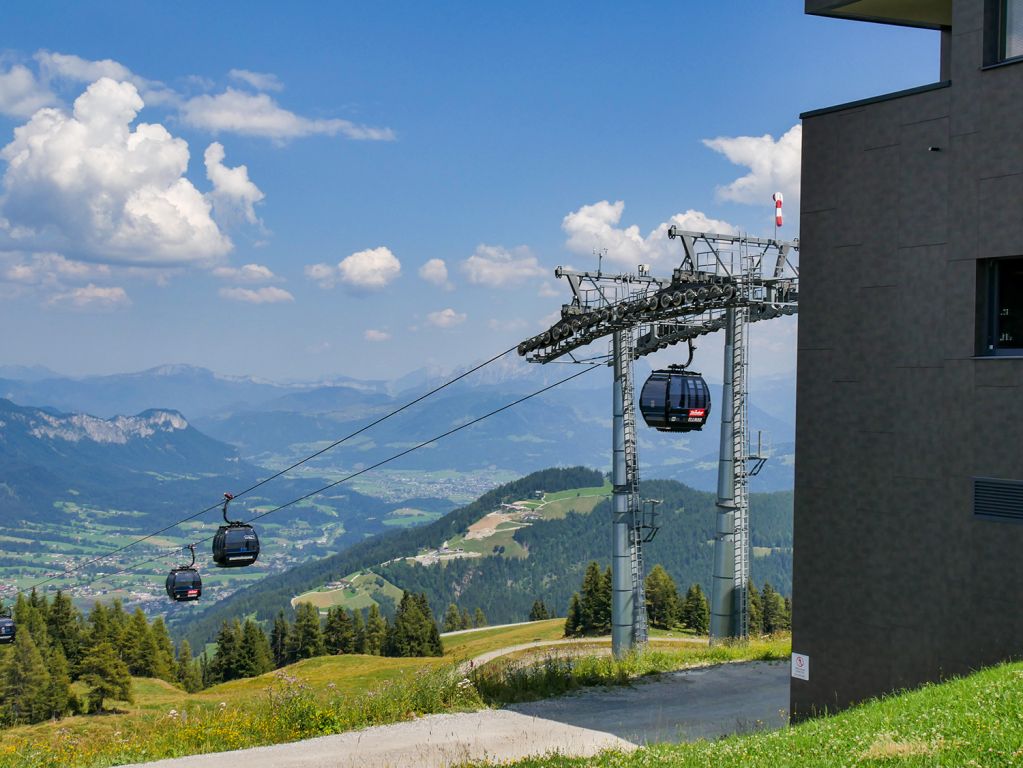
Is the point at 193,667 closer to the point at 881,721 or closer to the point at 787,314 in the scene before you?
the point at 787,314

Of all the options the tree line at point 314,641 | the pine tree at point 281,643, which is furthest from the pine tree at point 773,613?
the pine tree at point 281,643

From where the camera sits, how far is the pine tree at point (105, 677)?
74.8 m

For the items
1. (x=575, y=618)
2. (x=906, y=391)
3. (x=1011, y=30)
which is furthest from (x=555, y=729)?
(x=575, y=618)

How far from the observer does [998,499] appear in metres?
14.1

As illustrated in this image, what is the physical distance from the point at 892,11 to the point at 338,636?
94419 millimetres

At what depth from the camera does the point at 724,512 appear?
29.0m

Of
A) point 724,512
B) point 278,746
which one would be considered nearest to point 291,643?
point 724,512

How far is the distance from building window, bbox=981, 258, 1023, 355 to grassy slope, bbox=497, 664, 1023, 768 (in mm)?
4556

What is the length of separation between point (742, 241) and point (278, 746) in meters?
19.4

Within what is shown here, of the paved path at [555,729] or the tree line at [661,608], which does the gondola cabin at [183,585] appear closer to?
the paved path at [555,729]

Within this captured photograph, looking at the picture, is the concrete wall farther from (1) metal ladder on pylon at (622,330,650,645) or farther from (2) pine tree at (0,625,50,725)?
(2) pine tree at (0,625,50,725)

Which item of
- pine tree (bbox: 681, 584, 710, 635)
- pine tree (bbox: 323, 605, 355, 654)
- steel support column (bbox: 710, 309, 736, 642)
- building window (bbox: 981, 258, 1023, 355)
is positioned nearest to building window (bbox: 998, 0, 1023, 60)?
building window (bbox: 981, 258, 1023, 355)

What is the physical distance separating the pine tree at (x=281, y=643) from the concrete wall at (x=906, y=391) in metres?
93.7

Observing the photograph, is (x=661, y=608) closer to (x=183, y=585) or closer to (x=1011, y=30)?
(x=183, y=585)
